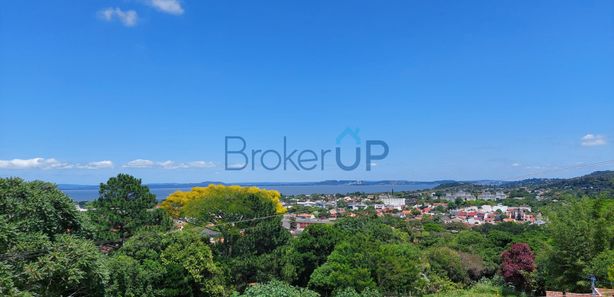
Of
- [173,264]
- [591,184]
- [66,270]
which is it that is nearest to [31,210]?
[66,270]

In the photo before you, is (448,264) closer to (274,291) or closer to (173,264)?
(274,291)

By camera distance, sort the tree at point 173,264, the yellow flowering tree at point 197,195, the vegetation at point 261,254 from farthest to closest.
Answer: the yellow flowering tree at point 197,195, the tree at point 173,264, the vegetation at point 261,254

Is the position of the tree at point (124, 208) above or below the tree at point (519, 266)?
above

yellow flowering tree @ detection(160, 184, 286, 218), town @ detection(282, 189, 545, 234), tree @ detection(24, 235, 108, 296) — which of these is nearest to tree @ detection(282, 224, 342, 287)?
yellow flowering tree @ detection(160, 184, 286, 218)

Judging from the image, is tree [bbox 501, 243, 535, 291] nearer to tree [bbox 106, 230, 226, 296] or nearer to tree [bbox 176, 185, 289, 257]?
tree [bbox 176, 185, 289, 257]

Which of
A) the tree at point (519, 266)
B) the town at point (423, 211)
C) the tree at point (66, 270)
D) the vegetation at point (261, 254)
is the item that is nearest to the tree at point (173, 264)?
the vegetation at point (261, 254)

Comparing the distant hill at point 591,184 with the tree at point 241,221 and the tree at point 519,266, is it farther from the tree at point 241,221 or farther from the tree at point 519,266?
the tree at point 241,221

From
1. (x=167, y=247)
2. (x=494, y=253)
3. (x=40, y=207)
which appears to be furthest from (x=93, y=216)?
(x=494, y=253)
